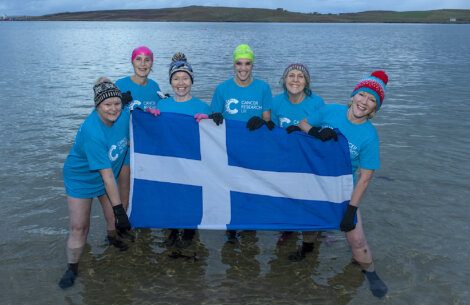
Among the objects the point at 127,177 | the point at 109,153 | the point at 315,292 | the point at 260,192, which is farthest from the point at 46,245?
the point at 315,292

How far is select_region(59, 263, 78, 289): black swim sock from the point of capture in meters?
5.31

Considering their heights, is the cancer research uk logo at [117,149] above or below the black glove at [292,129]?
below

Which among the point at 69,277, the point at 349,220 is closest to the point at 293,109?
the point at 349,220

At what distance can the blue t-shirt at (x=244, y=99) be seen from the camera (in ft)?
19.5

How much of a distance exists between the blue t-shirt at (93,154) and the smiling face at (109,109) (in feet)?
0.20

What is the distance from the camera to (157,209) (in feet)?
18.2

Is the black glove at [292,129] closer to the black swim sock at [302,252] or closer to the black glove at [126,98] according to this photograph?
the black swim sock at [302,252]

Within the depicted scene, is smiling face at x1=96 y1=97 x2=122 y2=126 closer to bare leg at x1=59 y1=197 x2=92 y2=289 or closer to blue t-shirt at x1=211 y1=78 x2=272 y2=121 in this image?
bare leg at x1=59 y1=197 x2=92 y2=289

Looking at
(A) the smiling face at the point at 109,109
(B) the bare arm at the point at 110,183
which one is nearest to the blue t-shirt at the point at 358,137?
(A) the smiling face at the point at 109,109

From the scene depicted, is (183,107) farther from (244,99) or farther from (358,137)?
(358,137)

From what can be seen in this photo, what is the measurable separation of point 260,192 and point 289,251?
1.22 m

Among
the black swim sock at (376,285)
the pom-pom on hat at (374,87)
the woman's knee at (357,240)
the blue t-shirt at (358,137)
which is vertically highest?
the pom-pom on hat at (374,87)

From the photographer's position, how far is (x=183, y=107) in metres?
5.67

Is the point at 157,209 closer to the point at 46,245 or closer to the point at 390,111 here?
the point at 46,245
